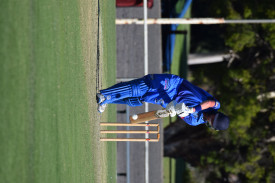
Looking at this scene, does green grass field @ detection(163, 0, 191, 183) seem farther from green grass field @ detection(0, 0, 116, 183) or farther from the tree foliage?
green grass field @ detection(0, 0, 116, 183)

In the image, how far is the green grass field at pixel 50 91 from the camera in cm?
458

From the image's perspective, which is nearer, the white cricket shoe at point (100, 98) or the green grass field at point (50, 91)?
the green grass field at point (50, 91)

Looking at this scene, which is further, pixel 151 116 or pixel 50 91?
pixel 151 116

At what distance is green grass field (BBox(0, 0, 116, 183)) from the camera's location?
180 inches

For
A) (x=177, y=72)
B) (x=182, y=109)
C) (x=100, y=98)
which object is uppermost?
(x=177, y=72)

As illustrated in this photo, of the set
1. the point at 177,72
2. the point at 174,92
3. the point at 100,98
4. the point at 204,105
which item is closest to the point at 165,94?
the point at 174,92

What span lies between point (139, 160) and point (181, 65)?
7651 millimetres

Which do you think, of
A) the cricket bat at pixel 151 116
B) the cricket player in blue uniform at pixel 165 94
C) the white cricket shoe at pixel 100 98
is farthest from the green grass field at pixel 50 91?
the cricket bat at pixel 151 116

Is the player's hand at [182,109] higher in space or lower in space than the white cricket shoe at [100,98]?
lower

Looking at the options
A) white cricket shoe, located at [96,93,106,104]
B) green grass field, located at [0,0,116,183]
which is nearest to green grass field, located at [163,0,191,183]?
green grass field, located at [0,0,116,183]

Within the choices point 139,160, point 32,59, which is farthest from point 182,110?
point 139,160

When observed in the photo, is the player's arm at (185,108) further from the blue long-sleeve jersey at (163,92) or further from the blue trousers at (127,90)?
the blue trousers at (127,90)

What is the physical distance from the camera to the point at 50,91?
5.87m

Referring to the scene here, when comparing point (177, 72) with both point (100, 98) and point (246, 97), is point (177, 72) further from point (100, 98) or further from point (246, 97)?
point (100, 98)
